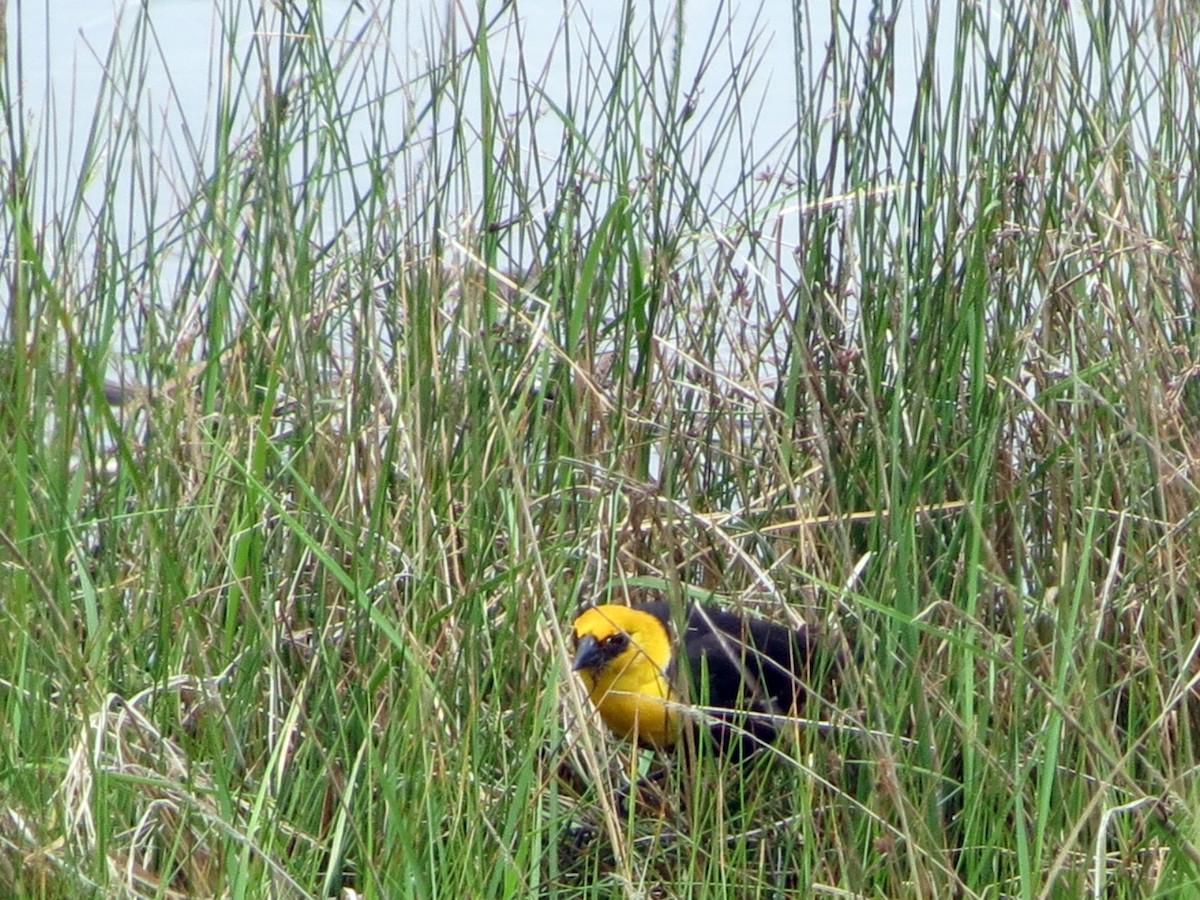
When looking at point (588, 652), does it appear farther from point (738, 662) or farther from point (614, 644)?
point (738, 662)

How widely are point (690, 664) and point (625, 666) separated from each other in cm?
9

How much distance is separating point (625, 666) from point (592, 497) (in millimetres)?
217

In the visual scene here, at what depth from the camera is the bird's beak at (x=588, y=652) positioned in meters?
2.06

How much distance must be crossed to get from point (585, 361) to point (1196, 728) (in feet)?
2.87

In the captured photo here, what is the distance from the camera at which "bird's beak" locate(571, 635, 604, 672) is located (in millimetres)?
2057

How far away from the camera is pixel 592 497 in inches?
82.7

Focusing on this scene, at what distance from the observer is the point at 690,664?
81.4 inches

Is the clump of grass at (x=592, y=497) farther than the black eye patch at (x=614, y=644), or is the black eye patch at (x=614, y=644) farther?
the black eye patch at (x=614, y=644)

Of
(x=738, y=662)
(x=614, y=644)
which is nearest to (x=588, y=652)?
(x=614, y=644)

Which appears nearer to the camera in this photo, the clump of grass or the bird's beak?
the clump of grass

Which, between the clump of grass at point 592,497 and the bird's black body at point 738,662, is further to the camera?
the bird's black body at point 738,662

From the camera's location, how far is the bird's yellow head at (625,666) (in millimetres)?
2062

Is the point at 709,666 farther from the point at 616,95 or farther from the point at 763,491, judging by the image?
the point at 616,95

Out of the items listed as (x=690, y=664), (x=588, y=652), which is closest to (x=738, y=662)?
(x=690, y=664)
